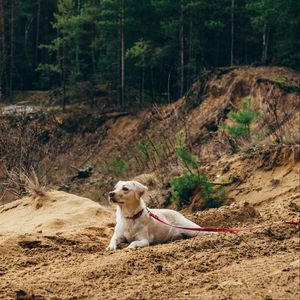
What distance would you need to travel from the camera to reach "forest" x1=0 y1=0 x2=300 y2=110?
35.4 meters

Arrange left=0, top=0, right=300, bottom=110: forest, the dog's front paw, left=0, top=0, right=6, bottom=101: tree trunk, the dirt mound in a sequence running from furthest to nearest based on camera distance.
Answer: left=0, top=0, right=6, bottom=101: tree trunk
left=0, top=0, right=300, bottom=110: forest
the dirt mound
the dog's front paw

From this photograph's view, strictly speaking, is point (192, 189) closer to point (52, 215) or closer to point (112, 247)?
point (52, 215)

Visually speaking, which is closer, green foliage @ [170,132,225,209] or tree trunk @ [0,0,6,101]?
green foliage @ [170,132,225,209]

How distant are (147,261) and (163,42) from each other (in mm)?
35511

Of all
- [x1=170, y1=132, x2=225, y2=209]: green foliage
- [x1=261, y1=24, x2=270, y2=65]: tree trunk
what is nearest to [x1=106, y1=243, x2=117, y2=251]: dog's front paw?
[x1=170, y1=132, x2=225, y2=209]: green foliage

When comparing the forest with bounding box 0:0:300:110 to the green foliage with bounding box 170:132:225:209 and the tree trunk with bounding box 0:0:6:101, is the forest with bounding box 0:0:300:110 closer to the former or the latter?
the tree trunk with bounding box 0:0:6:101

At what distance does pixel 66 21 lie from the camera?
41.6 meters

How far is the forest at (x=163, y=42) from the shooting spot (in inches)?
1393

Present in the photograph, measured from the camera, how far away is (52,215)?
12.0 meters

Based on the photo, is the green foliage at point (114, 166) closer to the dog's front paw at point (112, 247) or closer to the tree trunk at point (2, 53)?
the tree trunk at point (2, 53)

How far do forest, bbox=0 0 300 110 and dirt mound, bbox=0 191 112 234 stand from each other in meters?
21.6

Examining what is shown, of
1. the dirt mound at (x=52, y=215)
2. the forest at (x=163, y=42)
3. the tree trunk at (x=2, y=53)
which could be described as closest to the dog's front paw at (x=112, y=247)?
the dirt mound at (x=52, y=215)

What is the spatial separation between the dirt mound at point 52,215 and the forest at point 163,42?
70.8ft

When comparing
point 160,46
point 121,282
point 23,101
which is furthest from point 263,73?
point 121,282
